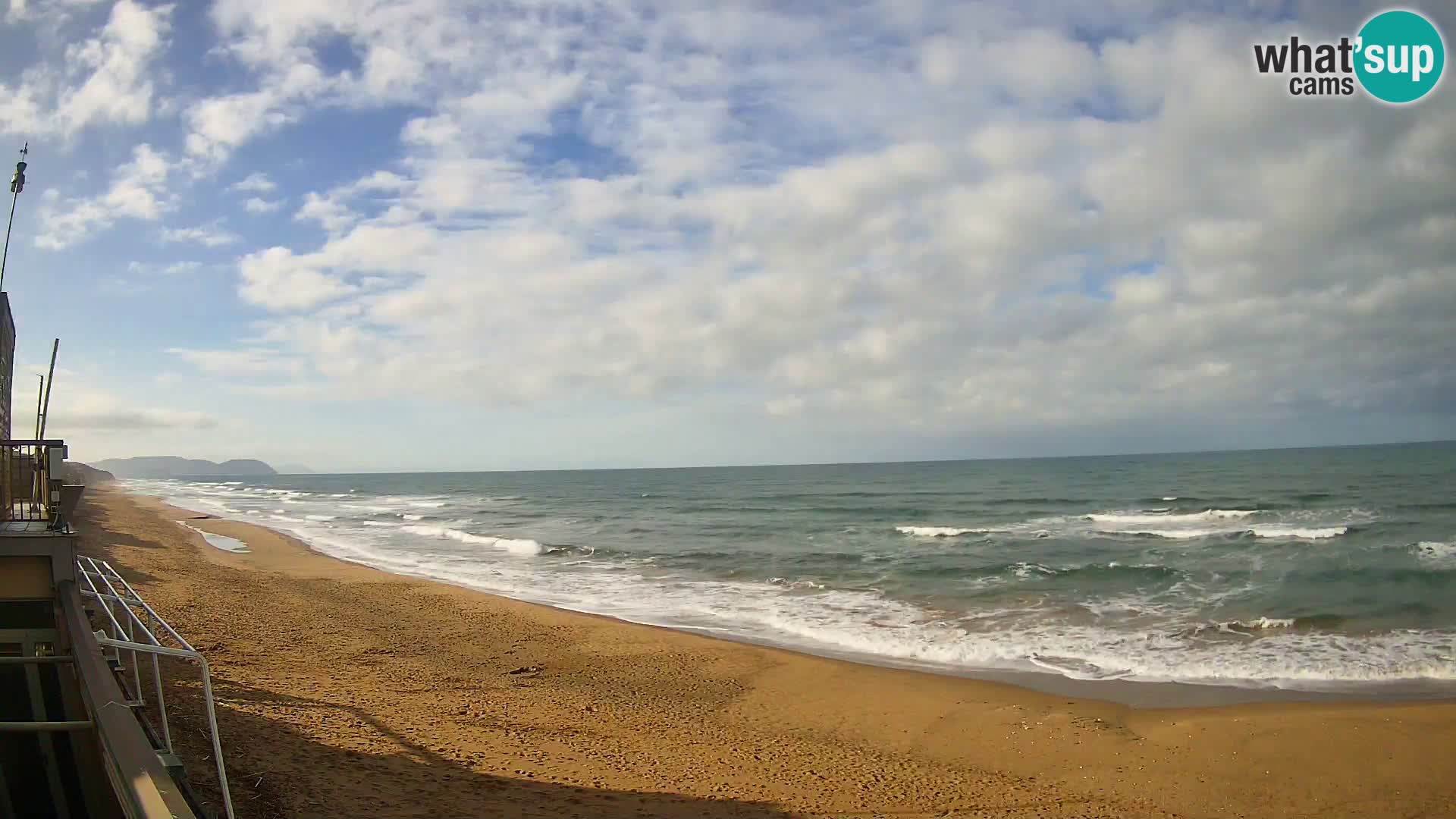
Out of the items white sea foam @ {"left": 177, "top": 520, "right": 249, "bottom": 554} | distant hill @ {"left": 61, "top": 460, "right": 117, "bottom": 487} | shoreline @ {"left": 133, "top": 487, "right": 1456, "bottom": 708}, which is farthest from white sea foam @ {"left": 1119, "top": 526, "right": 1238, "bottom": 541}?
distant hill @ {"left": 61, "top": 460, "right": 117, "bottom": 487}

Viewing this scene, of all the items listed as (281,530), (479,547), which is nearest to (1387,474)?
(479,547)

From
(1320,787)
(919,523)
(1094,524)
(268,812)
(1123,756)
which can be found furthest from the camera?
(919,523)

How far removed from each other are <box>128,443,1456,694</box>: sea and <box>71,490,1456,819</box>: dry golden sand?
5.88 ft

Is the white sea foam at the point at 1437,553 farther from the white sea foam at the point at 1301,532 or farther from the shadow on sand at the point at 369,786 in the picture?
the shadow on sand at the point at 369,786

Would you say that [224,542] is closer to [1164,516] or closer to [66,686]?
[66,686]

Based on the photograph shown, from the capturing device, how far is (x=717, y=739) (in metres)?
8.59

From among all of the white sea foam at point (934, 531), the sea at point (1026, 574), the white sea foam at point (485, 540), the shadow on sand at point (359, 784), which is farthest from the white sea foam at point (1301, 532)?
the shadow on sand at point (359, 784)

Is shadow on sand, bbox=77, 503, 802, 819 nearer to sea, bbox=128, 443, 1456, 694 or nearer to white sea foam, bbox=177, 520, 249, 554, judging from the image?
sea, bbox=128, 443, 1456, 694

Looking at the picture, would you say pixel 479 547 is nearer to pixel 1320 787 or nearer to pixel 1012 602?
pixel 1012 602

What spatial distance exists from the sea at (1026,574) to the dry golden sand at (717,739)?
70.6 inches

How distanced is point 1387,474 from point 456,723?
237 ft

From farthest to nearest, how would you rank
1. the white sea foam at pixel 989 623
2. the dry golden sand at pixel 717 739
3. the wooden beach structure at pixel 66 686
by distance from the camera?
the white sea foam at pixel 989 623, the dry golden sand at pixel 717 739, the wooden beach structure at pixel 66 686

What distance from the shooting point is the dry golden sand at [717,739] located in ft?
21.8

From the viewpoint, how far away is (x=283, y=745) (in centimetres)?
688
